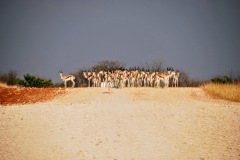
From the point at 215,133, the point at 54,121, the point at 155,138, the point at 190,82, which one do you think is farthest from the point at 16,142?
the point at 190,82

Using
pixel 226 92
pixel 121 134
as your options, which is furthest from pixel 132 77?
pixel 121 134

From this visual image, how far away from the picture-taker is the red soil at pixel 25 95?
26.8 meters

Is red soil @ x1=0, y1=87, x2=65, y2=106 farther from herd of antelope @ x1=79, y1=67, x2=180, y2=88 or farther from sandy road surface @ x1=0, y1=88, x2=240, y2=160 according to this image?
sandy road surface @ x1=0, y1=88, x2=240, y2=160

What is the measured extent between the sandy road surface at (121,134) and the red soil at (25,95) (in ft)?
29.4

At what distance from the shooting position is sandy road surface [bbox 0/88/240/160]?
10591 mm

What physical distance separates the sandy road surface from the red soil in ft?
29.4

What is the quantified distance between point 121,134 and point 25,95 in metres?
17.6

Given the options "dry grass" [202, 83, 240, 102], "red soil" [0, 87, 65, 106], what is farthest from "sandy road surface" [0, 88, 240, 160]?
"red soil" [0, 87, 65, 106]

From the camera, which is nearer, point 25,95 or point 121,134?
point 121,134

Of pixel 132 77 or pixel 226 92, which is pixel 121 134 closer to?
pixel 226 92

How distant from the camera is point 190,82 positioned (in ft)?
174

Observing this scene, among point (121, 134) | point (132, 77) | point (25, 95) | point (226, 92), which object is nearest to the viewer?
point (121, 134)

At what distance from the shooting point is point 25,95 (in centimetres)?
2842

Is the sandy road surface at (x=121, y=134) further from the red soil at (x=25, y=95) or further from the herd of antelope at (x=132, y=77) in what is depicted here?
the herd of antelope at (x=132, y=77)
